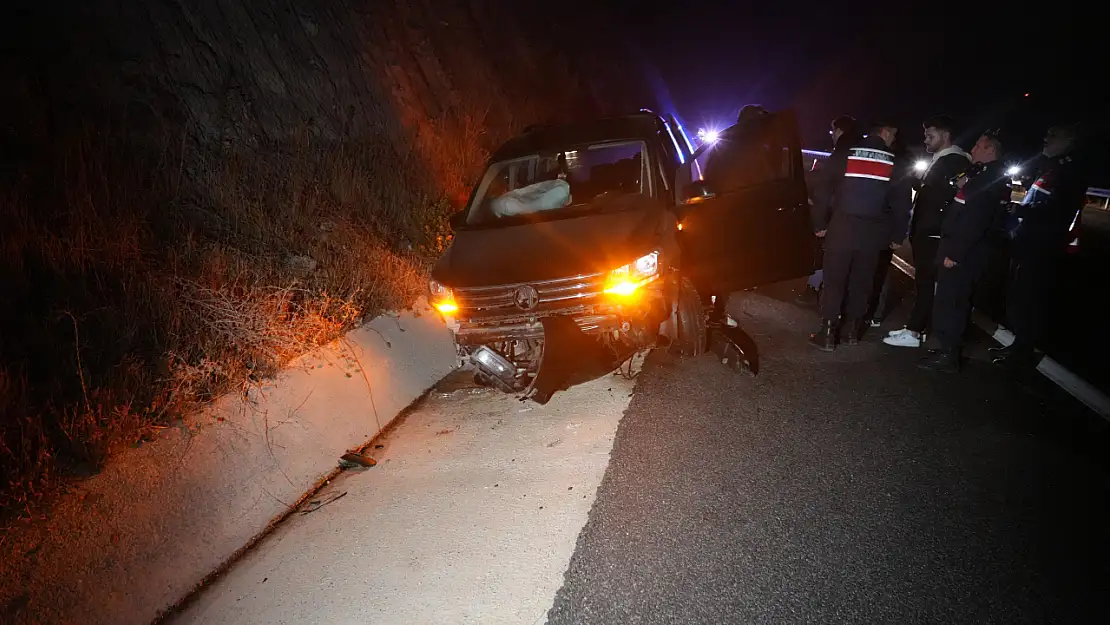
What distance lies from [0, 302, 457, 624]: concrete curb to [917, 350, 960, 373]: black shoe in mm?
4189

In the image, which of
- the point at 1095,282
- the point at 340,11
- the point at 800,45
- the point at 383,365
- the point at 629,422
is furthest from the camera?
the point at 800,45

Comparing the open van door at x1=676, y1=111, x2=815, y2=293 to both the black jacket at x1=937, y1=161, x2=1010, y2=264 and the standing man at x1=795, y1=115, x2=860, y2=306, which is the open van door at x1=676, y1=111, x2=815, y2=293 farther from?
the black jacket at x1=937, y1=161, x2=1010, y2=264

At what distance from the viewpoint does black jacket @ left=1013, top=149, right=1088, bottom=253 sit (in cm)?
445

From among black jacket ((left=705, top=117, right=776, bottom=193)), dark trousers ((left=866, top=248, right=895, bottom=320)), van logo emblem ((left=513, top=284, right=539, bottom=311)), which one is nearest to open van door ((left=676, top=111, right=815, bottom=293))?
black jacket ((left=705, top=117, right=776, bottom=193))

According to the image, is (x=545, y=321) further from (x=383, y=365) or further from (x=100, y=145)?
(x=100, y=145)

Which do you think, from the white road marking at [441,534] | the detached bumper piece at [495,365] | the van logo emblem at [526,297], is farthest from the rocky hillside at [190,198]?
the van logo emblem at [526,297]

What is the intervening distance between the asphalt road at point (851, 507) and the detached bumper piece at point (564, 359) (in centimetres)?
45

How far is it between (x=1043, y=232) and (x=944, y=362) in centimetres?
121

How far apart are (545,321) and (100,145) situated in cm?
499

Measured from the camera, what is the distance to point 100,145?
19.5 feet

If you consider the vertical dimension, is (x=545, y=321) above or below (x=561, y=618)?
above

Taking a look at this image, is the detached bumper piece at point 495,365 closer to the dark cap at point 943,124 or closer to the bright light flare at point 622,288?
the bright light flare at point 622,288

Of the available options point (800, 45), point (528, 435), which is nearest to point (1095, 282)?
point (528, 435)

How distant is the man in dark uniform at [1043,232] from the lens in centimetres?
446
